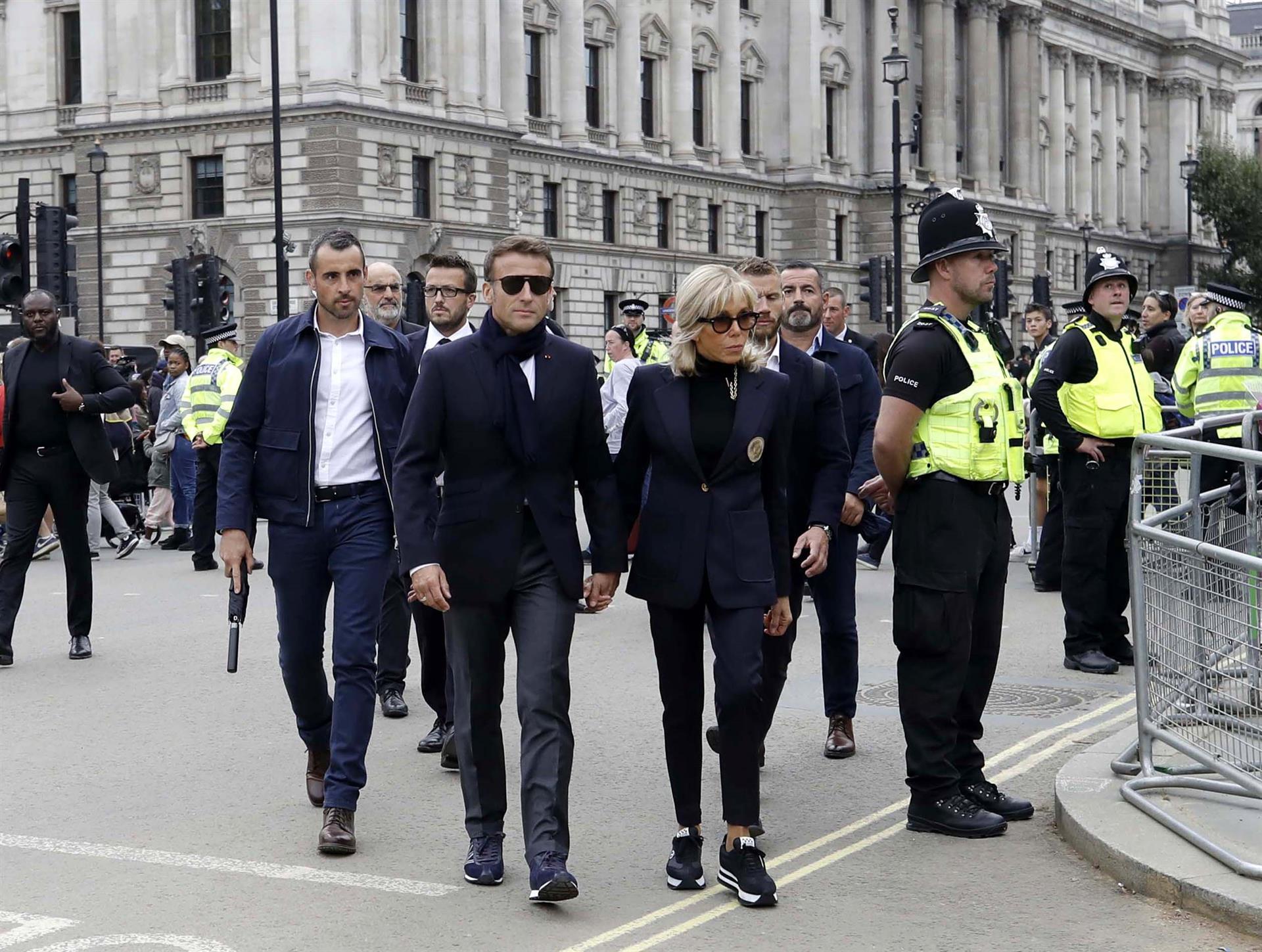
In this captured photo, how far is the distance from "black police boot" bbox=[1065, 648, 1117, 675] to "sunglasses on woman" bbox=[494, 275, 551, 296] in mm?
5380

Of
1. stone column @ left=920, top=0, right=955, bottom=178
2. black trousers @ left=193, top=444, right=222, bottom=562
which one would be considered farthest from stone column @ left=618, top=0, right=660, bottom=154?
black trousers @ left=193, top=444, right=222, bottom=562

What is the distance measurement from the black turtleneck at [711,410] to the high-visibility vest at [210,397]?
11.3m

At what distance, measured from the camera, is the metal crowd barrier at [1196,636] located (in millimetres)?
5844

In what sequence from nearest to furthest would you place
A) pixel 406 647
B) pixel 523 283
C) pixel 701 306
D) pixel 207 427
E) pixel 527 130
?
pixel 701 306, pixel 523 283, pixel 406 647, pixel 207 427, pixel 527 130

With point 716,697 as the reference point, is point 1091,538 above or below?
above

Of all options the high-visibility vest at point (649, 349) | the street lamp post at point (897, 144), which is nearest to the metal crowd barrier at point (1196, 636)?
the high-visibility vest at point (649, 349)

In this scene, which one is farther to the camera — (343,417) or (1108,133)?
(1108,133)

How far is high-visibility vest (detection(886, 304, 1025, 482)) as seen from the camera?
6.54m

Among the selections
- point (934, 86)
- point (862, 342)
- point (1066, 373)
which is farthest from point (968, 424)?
point (934, 86)

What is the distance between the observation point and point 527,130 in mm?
52125

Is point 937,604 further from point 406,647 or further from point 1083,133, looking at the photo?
point 1083,133

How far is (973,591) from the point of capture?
664 centimetres

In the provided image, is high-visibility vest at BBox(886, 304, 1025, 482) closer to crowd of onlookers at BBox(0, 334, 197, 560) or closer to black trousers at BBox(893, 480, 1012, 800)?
black trousers at BBox(893, 480, 1012, 800)

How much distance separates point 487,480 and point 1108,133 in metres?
92.1
